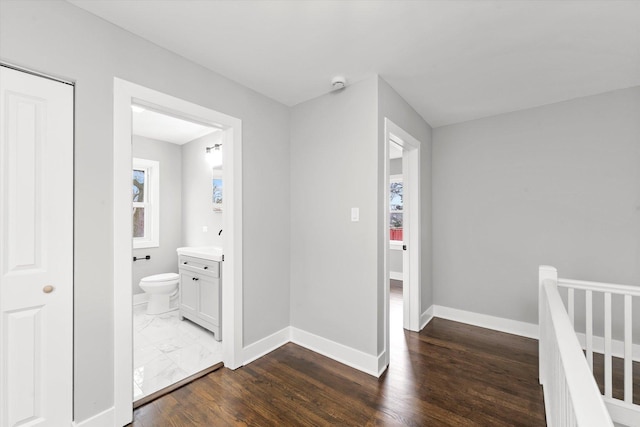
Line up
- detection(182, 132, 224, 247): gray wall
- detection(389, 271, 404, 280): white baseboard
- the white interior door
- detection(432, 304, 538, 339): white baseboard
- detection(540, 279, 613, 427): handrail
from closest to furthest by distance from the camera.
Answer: detection(540, 279, 613, 427): handrail
the white interior door
detection(432, 304, 538, 339): white baseboard
detection(182, 132, 224, 247): gray wall
detection(389, 271, 404, 280): white baseboard

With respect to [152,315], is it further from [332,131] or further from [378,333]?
[332,131]

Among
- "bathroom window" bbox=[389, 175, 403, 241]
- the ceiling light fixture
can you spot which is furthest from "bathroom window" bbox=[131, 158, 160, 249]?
"bathroom window" bbox=[389, 175, 403, 241]

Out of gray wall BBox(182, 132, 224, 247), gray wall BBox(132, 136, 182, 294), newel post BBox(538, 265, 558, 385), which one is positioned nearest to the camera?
newel post BBox(538, 265, 558, 385)

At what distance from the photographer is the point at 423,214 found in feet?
11.2

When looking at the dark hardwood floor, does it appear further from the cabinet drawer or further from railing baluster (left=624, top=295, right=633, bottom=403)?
the cabinet drawer

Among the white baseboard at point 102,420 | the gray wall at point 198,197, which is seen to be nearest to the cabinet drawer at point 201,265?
the gray wall at point 198,197

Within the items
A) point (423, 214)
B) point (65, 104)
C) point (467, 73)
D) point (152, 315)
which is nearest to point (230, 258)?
point (65, 104)

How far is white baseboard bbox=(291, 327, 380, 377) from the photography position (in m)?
2.35

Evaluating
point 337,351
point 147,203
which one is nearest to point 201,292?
point 337,351

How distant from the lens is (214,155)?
3.95 m

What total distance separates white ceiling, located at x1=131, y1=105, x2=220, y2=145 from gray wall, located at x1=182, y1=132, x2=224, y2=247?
0.14 meters

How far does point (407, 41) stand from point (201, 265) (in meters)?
2.88

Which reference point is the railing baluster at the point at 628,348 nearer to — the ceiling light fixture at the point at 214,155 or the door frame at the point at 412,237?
the door frame at the point at 412,237

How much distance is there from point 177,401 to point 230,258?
1084mm
